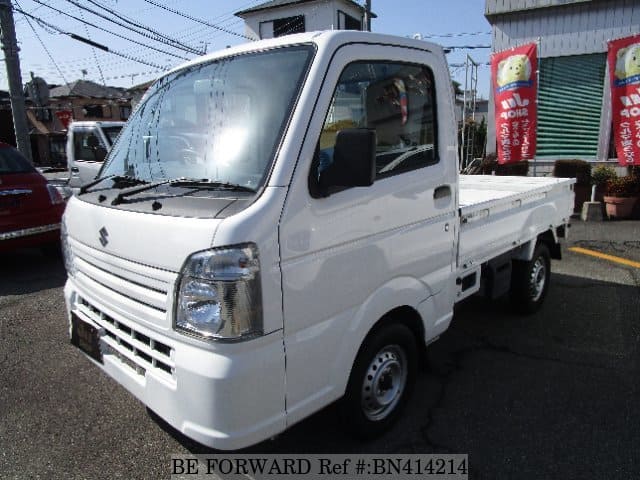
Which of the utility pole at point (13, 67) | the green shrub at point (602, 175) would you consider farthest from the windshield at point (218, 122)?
the utility pole at point (13, 67)

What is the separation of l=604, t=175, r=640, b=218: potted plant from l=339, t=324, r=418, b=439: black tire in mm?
7609

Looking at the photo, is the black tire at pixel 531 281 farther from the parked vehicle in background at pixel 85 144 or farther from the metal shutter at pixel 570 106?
the parked vehicle in background at pixel 85 144

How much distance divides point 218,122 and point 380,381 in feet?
5.48

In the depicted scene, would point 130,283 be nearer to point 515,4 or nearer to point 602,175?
point 602,175

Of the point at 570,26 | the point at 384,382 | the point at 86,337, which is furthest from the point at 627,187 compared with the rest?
the point at 86,337

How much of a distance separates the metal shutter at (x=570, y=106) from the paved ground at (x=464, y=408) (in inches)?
249

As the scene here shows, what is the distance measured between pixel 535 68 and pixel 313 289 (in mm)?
8409

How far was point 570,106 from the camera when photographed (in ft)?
31.9

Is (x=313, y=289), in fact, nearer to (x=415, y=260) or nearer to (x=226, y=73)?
(x=415, y=260)

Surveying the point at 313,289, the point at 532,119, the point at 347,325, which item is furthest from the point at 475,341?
the point at 532,119

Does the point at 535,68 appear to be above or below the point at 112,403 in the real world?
above

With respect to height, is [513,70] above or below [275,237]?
above

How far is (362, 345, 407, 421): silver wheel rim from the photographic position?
2.55 meters

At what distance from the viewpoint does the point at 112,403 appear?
3.05m
